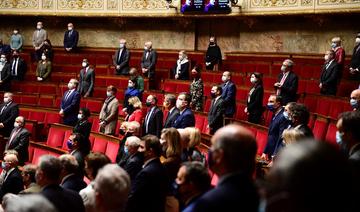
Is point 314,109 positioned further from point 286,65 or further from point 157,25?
point 157,25

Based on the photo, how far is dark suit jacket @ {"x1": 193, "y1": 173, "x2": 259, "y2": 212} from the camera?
1438 mm

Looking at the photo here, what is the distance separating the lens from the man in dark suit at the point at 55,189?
2.31 m

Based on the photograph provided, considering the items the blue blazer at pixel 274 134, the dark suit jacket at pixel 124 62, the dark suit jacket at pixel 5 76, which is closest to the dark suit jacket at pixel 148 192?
the blue blazer at pixel 274 134

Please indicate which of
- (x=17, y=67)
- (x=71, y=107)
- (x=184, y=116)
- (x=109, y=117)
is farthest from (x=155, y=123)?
(x=17, y=67)

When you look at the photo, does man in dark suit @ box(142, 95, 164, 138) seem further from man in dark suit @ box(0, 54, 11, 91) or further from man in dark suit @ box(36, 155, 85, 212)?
man in dark suit @ box(0, 54, 11, 91)

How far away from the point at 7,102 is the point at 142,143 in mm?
3970

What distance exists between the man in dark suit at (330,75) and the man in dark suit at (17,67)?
15.1 feet

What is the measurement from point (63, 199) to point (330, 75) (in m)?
4.25

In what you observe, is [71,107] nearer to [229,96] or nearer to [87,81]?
[87,81]

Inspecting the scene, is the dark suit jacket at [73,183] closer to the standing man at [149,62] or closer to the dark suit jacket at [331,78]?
the dark suit jacket at [331,78]

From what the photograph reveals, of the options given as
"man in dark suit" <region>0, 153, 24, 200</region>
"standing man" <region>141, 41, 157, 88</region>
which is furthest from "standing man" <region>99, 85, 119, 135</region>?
"standing man" <region>141, 41, 157, 88</region>

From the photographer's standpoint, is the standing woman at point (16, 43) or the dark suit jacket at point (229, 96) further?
the standing woman at point (16, 43)

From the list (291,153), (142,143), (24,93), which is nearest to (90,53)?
(24,93)

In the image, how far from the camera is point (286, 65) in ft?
19.0
